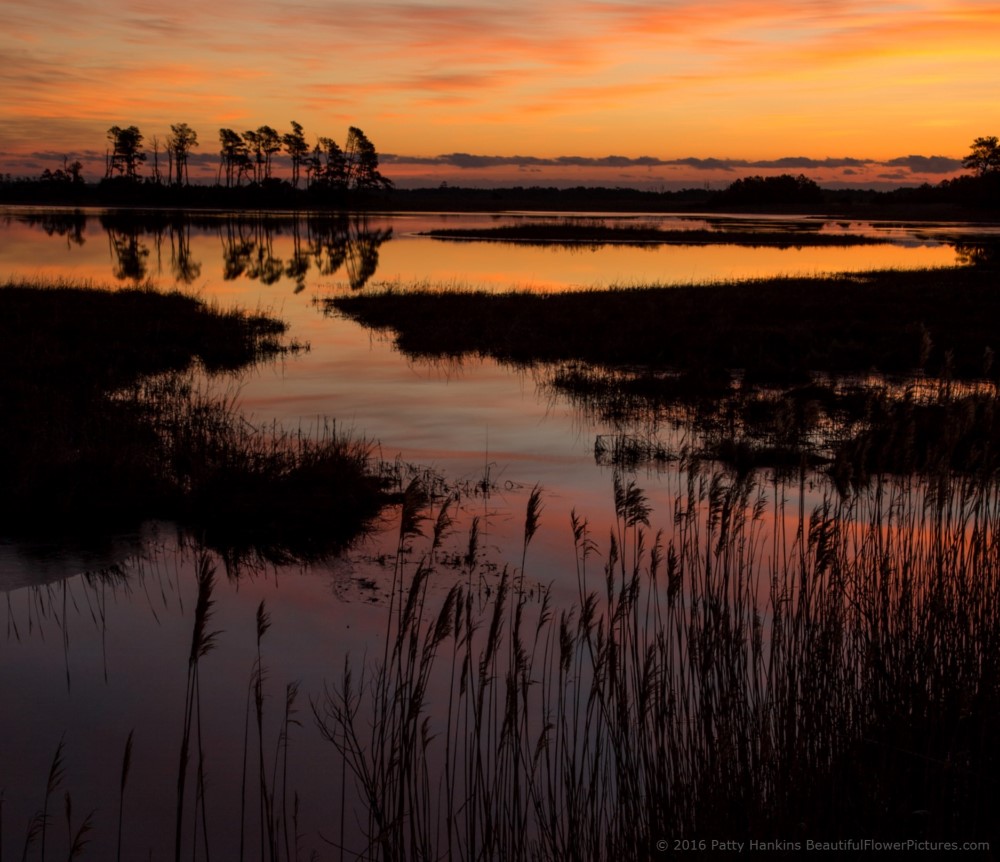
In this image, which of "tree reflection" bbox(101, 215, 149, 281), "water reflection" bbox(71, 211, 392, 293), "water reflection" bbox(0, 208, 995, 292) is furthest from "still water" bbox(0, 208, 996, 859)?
"tree reflection" bbox(101, 215, 149, 281)

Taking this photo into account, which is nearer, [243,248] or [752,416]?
[752,416]

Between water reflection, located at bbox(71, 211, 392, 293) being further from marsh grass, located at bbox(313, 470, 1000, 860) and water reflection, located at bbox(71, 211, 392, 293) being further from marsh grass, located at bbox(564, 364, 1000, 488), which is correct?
marsh grass, located at bbox(313, 470, 1000, 860)

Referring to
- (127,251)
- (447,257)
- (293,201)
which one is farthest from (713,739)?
(293,201)

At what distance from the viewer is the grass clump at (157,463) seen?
923cm

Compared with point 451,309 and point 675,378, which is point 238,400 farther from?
point 451,309

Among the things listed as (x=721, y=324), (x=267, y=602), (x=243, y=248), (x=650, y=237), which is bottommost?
(x=267, y=602)

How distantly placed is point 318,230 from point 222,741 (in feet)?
249

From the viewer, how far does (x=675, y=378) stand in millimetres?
16828

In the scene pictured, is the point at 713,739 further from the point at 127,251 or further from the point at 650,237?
the point at 650,237

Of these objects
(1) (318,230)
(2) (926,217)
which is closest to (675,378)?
(1) (318,230)

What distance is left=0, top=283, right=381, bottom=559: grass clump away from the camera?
30.3 feet

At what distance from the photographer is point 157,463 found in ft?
34.4

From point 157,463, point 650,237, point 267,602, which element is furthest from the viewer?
point 650,237

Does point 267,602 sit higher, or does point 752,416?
point 752,416
